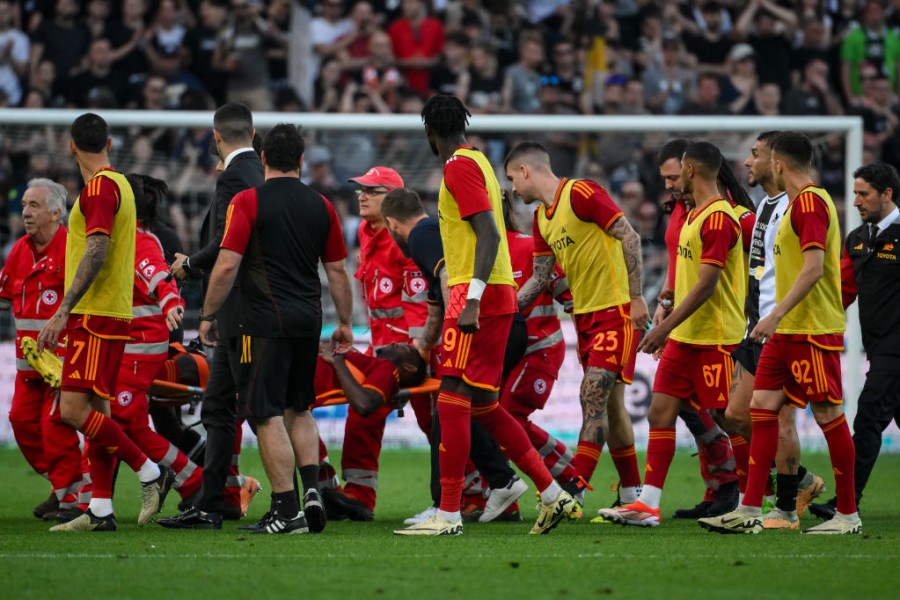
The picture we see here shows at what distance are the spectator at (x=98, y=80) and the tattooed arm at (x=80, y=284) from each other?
34.6 feet

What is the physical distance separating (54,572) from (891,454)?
36.6 ft

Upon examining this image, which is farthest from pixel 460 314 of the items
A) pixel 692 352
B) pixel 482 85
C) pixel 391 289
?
pixel 482 85

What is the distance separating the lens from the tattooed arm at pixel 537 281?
31.5 ft

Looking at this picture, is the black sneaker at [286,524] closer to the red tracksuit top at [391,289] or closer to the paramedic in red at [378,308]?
the paramedic in red at [378,308]

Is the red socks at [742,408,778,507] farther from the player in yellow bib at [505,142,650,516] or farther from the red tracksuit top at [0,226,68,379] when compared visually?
the red tracksuit top at [0,226,68,379]

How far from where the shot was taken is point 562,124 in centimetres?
1530

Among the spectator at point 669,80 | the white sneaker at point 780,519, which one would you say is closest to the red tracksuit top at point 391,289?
the white sneaker at point 780,519

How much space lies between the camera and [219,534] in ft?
27.8

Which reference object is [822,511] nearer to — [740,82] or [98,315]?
[98,315]

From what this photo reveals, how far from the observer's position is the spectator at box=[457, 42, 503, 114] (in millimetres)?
19172

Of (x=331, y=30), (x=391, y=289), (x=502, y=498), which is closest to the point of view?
(x=502, y=498)

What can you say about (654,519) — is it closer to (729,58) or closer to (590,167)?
(590,167)

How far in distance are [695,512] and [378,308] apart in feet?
9.03

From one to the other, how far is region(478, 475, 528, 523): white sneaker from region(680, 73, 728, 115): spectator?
10641mm
